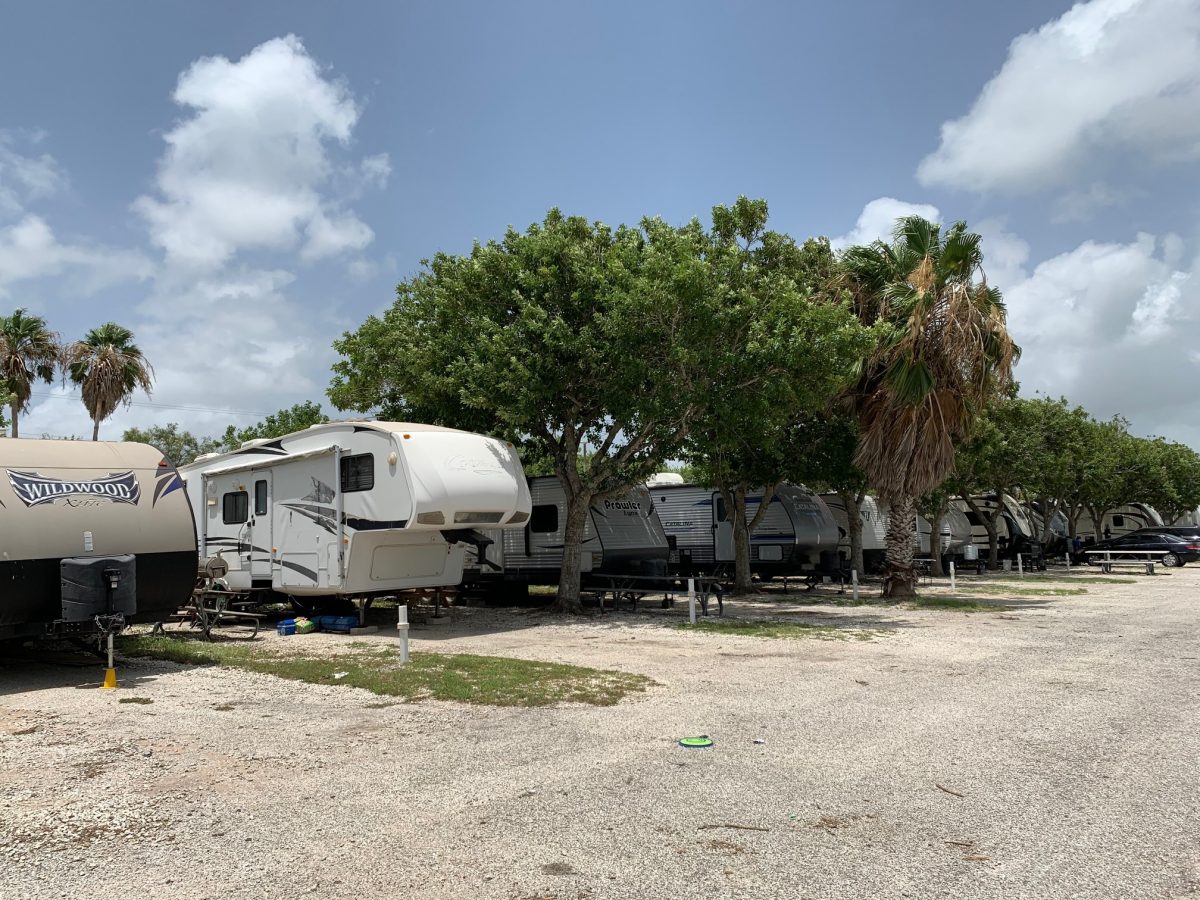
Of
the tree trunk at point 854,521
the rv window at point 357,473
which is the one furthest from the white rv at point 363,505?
the tree trunk at point 854,521

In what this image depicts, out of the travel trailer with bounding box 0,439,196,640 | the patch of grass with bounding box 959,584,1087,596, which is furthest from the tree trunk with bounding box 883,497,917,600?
the travel trailer with bounding box 0,439,196,640

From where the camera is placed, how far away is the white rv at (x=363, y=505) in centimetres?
1365

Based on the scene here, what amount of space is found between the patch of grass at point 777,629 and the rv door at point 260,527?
7.09 m

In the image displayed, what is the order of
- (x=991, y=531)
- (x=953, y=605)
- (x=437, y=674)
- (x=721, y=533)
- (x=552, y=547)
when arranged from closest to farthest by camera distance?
(x=437, y=674) < (x=953, y=605) < (x=552, y=547) < (x=721, y=533) < (x=991, y=531)

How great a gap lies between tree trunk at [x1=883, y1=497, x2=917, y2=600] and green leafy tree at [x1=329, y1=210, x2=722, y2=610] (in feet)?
18.4

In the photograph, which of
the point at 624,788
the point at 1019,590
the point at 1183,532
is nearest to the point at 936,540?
the point at 1019,590

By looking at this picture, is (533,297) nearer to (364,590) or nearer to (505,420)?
(505,420)

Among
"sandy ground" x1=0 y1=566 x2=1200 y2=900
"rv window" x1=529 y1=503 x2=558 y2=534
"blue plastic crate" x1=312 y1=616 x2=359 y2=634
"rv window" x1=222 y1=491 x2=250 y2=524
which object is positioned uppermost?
"rv window" x1=222 y1=491 x2=250 y2=524

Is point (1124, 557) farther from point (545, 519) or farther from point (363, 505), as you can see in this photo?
point (363, 505)

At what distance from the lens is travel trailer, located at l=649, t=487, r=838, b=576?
83.4ft

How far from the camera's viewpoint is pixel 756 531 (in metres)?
25.9

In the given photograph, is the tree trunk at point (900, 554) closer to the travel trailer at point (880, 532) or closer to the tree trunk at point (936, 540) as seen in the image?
the travel trailer at point (880, 532)

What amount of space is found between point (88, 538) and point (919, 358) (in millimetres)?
15264

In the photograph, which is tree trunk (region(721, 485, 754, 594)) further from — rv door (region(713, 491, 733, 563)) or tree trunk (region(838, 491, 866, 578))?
tree trunk (region(838, 491, 866, 578))
